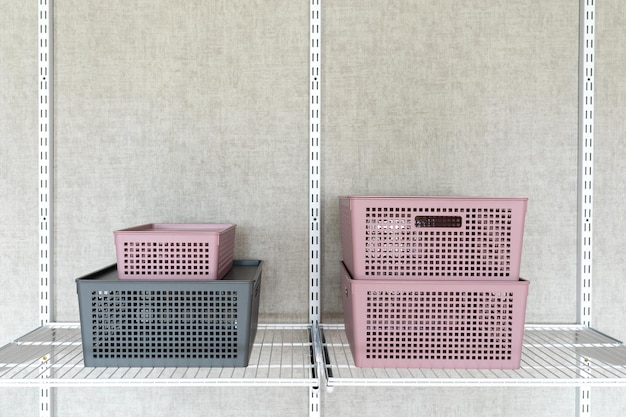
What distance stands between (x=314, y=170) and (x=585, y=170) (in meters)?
0.73

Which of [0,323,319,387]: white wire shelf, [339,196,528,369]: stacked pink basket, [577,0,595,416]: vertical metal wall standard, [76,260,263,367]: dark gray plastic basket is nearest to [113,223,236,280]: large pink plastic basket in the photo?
[76,260,263,367]: dark gray plastic basket

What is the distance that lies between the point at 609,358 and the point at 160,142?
1.20 meters

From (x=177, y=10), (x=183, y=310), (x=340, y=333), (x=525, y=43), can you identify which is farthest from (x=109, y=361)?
(x=525, y=43)

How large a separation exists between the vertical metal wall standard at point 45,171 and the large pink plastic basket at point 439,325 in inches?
32.7

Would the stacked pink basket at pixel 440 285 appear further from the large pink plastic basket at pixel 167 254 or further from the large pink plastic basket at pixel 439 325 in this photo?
the large pink plastic basket at pixel 167 254

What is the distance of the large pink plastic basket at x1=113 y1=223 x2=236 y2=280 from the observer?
2.90 feet

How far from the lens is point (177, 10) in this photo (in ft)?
3.75

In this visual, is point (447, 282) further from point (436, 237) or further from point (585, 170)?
point (585, 170)

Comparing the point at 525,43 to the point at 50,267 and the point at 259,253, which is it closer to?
the point at 259,253

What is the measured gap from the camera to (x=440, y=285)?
88 cm

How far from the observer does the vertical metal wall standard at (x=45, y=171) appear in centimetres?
113

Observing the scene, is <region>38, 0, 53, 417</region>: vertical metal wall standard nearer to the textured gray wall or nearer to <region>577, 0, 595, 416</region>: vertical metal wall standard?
the textured gray wall

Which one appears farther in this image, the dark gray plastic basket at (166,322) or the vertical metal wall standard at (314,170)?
the vertical metal wall standard at (314,170)

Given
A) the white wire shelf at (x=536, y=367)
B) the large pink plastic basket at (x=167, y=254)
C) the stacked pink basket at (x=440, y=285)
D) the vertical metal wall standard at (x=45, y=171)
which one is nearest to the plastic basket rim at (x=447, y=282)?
the stacked pink basket at (x=440, y=285)
